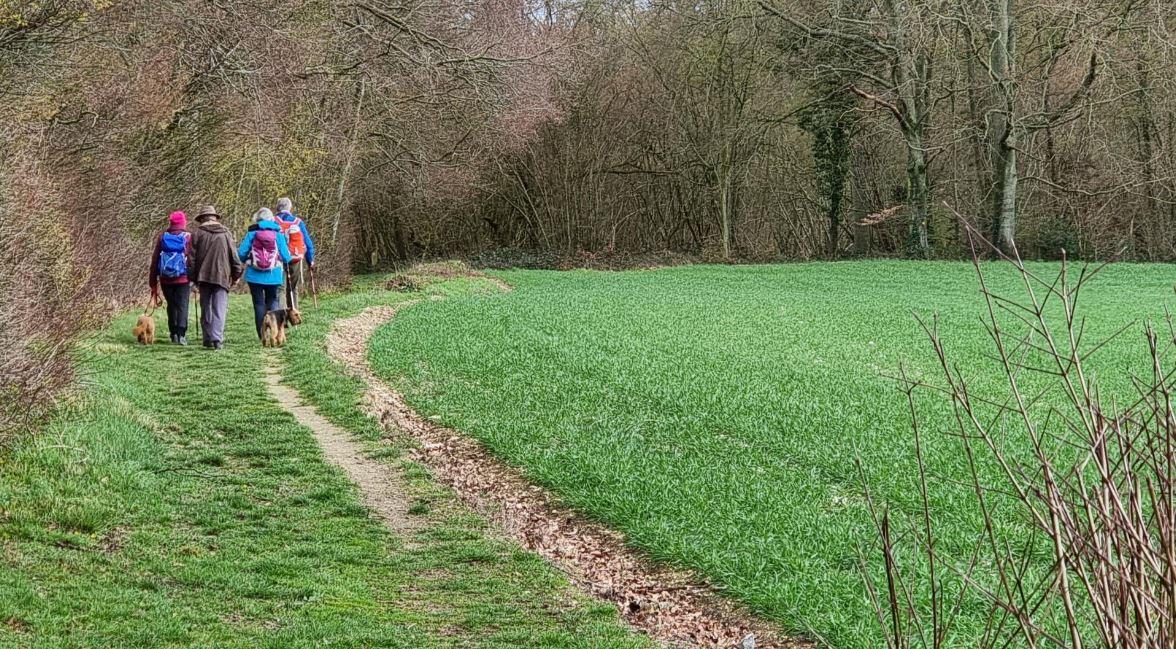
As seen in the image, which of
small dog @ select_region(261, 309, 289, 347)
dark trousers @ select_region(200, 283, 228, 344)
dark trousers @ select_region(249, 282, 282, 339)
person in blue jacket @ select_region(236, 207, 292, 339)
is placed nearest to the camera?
dark trousers @ select_region(200, 283, 228, 344)

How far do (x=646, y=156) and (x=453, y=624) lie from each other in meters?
40.0

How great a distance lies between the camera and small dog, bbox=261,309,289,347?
17170mm

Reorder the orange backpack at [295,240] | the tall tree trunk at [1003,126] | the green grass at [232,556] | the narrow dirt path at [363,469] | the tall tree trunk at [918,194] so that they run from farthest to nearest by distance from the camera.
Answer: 1. the tall tree trunk at [918,194]
2. the tall tree trunk at [1003,126]
3. the orange backpack at [295,240]
4. the narrow dirt path at [363,469]
5. the green grass at [232,556]

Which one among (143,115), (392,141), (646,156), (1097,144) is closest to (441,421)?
(143,115)

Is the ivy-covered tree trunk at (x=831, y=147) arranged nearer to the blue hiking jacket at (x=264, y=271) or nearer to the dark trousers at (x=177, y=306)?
the blue hiking jacket at (x=264, y=271)

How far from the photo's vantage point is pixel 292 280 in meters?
19.2

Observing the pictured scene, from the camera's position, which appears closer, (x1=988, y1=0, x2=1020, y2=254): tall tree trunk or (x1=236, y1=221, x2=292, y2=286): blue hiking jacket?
(x1=236, y1=221, x2=292, y2=286): blue hiking jacket

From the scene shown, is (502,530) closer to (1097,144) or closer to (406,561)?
(406,561)

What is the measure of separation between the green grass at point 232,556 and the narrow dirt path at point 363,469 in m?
0.14

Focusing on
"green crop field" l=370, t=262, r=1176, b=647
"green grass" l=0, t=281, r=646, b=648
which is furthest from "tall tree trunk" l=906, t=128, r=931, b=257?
"green grass" l=0, t=281, r=646, b=648

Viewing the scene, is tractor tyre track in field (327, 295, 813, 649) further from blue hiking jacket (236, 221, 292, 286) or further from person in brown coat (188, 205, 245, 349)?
blue hiking jacket (236, 221, 292, 286)

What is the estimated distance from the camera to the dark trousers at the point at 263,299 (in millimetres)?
17312

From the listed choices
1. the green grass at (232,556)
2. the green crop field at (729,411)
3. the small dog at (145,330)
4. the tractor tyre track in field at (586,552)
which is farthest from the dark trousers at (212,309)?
the green grass at (232,556)

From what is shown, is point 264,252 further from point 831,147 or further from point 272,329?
point 831,147
